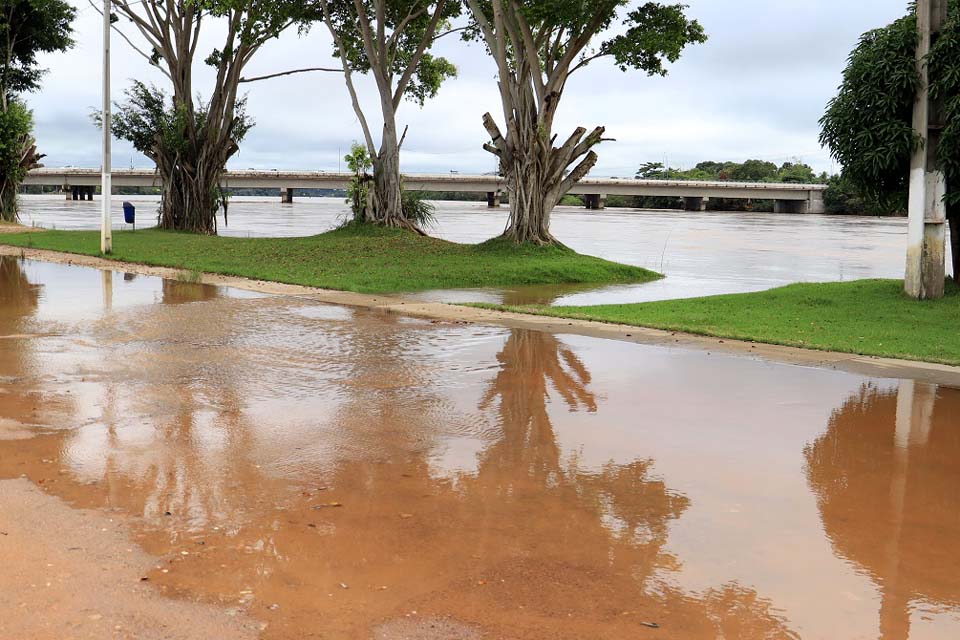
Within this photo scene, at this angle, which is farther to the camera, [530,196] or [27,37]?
[27,37]

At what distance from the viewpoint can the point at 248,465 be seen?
243 inches

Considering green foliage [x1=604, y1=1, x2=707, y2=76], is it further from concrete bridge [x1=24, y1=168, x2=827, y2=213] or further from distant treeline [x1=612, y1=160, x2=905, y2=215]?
distant treeline [x1=612, y1=160, x2=905, y2=215]

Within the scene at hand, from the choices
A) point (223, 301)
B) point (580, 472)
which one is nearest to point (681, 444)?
point (580, 472)

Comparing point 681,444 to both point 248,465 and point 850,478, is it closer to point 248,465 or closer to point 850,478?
point 850,478

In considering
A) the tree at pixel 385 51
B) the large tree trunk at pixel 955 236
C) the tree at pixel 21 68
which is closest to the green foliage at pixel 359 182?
the tree at pixel 385 51

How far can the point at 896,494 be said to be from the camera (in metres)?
5.92

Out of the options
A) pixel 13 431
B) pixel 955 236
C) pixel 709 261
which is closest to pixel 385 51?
pixel 709 261

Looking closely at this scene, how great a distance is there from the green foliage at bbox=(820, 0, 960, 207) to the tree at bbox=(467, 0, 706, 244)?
9107mm

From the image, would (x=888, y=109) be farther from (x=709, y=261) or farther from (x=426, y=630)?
(x=709, y=261)

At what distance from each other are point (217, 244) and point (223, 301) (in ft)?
39.4

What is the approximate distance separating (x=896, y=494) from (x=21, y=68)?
43.9 metres

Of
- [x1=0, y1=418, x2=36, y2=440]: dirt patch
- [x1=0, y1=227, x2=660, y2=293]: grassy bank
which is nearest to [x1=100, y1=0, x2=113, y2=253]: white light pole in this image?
[x1=0, y1=227, x2=660, y2=293]: grassy bank

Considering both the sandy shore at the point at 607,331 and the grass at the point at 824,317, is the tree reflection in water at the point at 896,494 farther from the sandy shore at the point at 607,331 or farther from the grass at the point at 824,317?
the grass at the point at 824,317

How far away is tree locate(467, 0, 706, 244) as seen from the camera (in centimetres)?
2447
